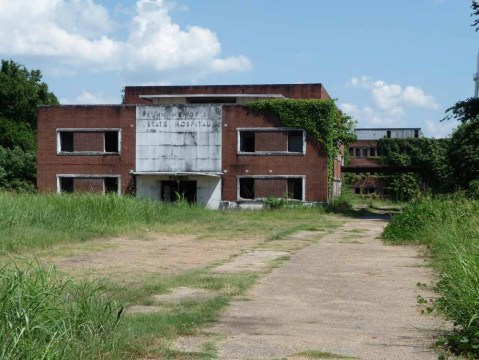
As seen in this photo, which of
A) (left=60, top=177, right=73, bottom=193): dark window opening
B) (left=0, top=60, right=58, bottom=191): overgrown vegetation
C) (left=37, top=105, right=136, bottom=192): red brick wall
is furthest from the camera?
(left=0, top=60, right=58, bottom=191): overgrown vegetation

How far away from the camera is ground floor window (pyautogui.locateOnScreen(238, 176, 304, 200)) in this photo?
130 ft

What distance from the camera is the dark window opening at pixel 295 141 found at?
39.6 m

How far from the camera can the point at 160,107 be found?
1590 inches

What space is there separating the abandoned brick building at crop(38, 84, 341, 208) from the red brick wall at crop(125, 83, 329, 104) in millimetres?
6571

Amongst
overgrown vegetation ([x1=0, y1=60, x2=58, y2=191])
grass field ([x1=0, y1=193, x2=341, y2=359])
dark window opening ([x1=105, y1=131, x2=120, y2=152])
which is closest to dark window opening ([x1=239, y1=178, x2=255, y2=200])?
dark window opening ([x1=105, y1=131, x2=120, y2=152])

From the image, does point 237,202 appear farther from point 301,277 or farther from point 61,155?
point 301,277

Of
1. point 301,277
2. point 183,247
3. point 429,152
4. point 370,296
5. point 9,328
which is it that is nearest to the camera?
point 9,328

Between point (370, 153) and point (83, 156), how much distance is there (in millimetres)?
40954

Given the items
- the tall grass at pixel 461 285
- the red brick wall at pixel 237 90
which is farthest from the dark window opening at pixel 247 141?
the tall grass at pixel 461 285

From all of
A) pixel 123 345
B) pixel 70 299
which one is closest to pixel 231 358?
pixel 123 345

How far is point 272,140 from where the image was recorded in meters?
39.6

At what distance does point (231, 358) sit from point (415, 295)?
459cm

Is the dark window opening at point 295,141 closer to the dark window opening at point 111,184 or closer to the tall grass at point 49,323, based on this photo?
the dark window opening at point 111,184

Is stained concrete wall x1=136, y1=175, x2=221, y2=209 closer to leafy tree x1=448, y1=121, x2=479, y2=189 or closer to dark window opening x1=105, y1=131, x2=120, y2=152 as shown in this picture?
dark window opening x1=105, y1=131, x2=120, y2=152
